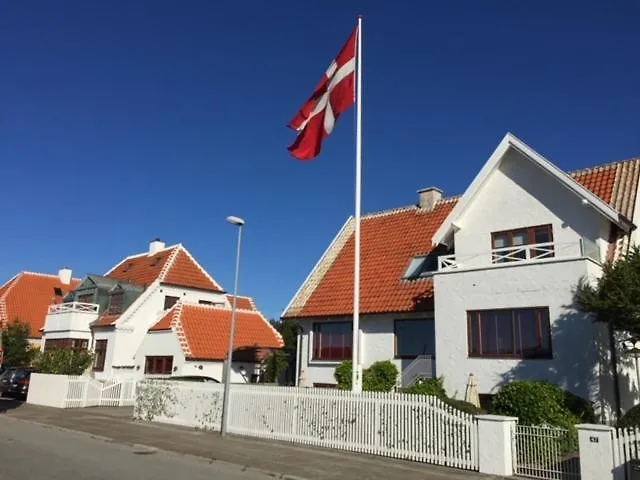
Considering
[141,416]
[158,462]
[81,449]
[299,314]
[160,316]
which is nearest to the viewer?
[158,462]

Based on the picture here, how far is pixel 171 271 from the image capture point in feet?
124

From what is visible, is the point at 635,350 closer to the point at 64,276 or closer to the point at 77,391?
the point at 77,391

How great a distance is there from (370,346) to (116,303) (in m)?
20.4

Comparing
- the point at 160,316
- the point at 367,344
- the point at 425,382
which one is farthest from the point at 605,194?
the point at 160,316

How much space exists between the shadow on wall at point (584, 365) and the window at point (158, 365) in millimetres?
20193

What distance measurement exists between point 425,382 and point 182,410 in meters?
8.70

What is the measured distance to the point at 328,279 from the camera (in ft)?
86.3

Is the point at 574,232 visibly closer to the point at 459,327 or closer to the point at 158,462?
the point at 459,327

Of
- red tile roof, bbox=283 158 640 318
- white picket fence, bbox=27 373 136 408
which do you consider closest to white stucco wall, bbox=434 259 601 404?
red tile roof, bbox=283 158 640 318

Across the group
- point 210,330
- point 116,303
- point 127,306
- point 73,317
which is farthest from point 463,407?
point 73,317

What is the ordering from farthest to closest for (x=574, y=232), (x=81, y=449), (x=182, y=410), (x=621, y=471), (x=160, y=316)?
(x=160, y=316) < (x=182, y=410) < (x=574, y=232) < (x=81, y=449) < (x=621, y=471)

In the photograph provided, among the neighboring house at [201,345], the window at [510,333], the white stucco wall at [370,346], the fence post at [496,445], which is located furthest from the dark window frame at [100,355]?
the fence post at [496,445]

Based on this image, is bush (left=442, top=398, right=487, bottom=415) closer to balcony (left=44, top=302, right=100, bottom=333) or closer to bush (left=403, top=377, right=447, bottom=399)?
bush (left=403, top=377, right=447, bottom=399)

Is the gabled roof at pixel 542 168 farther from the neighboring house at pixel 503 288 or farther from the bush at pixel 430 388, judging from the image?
the bush at pixel 430 388
